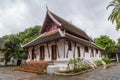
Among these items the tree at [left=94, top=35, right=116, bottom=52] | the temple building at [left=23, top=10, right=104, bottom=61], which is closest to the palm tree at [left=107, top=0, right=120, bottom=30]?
the temple building at [left=23, top=10, right=104, bottom=61]

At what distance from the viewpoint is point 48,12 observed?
59.5 ft

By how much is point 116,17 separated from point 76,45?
6.84 m

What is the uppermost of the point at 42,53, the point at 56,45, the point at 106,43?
the point at 106,43

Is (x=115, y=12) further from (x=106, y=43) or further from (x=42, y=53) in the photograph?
(x=106, y=43)

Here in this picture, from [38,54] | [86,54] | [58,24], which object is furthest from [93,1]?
[38,54]

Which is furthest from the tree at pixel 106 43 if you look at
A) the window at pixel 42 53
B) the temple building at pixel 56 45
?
the window at pixel 42 53

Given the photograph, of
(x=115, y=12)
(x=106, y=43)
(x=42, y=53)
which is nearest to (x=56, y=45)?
(x=42, y=53)

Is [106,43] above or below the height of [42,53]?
above

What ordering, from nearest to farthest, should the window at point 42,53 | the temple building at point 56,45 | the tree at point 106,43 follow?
1. the temple building at point 56,45
2. the window at point 42,53
3. the tree at point 106,43

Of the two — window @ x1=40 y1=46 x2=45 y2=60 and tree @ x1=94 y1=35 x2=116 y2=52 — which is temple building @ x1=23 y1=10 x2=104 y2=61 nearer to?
window @ x1=40 y1=46 x2=45 y2=60

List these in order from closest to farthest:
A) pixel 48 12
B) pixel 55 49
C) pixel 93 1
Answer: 1. pixel 93 1
2. pixel 55 49
3. pixel 48 12

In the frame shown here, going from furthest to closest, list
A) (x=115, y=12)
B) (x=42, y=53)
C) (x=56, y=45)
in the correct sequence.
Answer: (x=115, y=12) < (x=42, y=53) < (x=56, y=45)

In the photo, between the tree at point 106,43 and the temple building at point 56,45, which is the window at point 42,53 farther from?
the tree at point 106,43

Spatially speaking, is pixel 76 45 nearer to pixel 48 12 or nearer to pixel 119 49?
pixel 48 12
